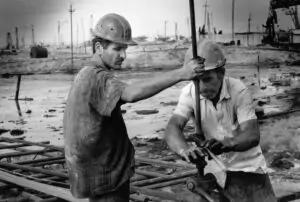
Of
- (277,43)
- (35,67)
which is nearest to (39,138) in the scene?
(277,43)

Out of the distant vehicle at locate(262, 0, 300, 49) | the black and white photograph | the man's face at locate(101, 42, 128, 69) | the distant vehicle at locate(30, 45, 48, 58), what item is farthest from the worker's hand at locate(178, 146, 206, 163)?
the distant vehicle at locate(30, 45, 48, 58)

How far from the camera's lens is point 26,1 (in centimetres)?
2786

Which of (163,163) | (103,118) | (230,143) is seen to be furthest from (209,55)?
(163,163)

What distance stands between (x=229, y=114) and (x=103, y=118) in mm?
882

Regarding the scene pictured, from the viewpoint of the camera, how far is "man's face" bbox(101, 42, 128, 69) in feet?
8.61

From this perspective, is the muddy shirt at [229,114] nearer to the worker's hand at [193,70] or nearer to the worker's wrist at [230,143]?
the worker's wrist at [230,143]

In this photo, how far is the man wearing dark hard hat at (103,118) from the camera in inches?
98.0

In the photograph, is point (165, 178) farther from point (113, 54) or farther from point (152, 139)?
point (152, 139)

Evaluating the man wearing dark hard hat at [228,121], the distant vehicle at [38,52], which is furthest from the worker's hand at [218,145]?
the distant vehicle at [38,52]

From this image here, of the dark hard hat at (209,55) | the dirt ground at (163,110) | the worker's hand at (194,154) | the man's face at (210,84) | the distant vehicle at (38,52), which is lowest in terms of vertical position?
the dirt ground at (163,110)

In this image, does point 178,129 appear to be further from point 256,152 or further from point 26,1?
point 26,1

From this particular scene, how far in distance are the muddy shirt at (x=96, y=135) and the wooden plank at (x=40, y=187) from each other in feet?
4.87

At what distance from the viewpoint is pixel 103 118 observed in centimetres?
259

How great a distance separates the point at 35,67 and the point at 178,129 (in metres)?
36.1
